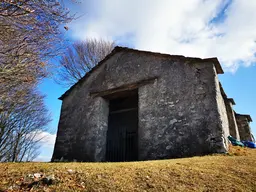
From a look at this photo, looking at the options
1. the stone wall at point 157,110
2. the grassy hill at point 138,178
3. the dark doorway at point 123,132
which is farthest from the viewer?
the dark doorway at point 123,132

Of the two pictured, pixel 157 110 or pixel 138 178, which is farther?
pixel 157 110

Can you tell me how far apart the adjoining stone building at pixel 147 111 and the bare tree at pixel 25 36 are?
3.67 metres

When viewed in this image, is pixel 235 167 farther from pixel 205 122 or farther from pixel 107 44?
pixel 107 44

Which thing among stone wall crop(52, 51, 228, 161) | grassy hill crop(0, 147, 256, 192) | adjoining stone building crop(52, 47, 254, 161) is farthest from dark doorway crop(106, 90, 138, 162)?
grassy hill crop(0, 147, 256, 192)

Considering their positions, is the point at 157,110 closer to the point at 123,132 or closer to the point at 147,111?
the point at 147,111

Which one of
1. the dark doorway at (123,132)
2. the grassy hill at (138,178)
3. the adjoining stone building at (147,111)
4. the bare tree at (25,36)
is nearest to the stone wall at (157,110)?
the adjoining stone building at (147,111)

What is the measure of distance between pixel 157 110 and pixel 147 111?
406mm

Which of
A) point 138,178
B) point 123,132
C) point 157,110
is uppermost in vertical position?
point 157,110

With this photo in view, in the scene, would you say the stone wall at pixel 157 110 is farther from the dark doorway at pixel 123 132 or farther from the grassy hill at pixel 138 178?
the grassy hill at pixel 138 178

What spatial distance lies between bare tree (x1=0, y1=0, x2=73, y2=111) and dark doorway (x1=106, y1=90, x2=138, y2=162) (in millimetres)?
4230

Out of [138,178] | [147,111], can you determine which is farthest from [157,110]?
[138,178]

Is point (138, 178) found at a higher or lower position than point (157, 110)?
lower

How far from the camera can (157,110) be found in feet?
22.9

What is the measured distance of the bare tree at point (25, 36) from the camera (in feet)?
12.3
